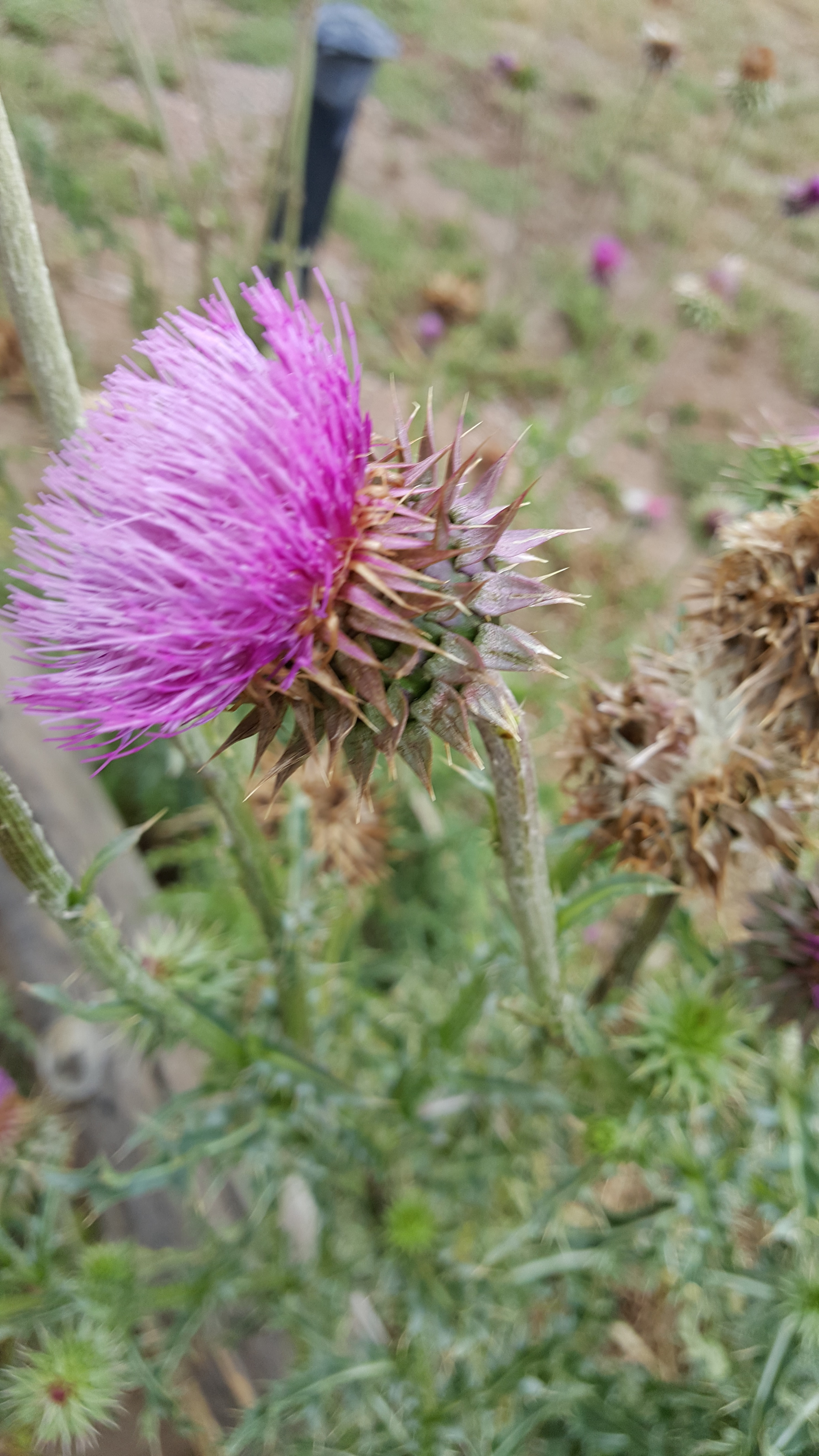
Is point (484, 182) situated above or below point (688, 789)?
above

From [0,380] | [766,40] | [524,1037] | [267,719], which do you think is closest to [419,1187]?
[524,1037]

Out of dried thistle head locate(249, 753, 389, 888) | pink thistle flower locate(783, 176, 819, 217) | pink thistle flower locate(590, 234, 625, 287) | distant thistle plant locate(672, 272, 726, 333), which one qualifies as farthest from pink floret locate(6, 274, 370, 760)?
pink thistle flower locate(590, 234, 625, 287)

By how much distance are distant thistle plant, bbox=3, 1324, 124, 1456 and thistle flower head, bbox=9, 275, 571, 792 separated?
1267mm

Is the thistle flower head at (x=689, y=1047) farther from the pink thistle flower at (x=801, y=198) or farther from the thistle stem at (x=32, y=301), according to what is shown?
the pink thistle flower at (x=801, y=198)

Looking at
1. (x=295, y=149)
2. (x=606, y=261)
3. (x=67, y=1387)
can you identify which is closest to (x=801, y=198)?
(x=606, y=261)

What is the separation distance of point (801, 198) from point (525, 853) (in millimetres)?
3906

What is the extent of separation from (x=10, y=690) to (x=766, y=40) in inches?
497

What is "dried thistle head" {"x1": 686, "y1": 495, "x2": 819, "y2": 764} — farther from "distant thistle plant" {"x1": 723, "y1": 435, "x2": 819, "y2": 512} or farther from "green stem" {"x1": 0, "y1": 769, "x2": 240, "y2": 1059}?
"green stem" {"x1": 0, "y1": 769, "x2": 240, "y2": 1059}

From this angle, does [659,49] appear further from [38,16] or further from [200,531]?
[200,531]

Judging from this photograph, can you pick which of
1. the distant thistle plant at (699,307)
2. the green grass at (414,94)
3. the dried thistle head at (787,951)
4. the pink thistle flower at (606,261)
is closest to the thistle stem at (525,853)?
the dried thistle head at (787,951)

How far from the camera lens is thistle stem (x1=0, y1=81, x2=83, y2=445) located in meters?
1.27

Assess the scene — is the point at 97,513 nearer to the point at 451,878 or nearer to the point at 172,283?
the point at 451,878

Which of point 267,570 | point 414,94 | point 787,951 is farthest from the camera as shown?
point 414,94

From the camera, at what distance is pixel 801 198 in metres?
4.02
